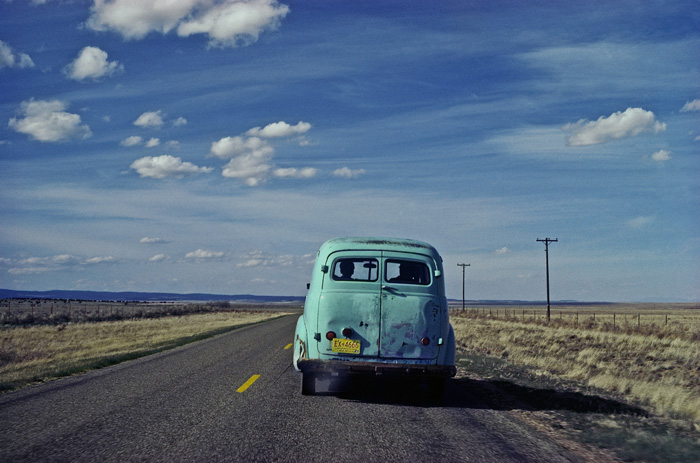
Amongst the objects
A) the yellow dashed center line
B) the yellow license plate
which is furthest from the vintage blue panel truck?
the yellow dashed center line

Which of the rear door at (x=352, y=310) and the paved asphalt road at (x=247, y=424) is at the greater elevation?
the rear door at (x=352, y=310)

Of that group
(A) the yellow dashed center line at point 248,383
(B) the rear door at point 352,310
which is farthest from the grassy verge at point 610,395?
(A) the yellow dashed center line at point 248,383

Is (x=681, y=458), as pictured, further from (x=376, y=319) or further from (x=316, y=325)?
(x=316, y=325)

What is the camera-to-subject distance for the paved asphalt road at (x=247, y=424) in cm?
536

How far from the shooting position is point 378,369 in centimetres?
787

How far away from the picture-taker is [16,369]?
48.3ft

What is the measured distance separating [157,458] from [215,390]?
12.6 feet

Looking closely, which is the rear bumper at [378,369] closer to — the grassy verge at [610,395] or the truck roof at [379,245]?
the grassy verge at [610,395]

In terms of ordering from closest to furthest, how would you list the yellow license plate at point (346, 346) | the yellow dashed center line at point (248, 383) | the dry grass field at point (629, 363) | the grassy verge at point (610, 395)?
1. the grassy verge at point (610, 395)
2. the yellow license plate at point (346, 346)
3. the yellow dashed center line at point (248, 383)
4. the dry grass field at point (629, 363)

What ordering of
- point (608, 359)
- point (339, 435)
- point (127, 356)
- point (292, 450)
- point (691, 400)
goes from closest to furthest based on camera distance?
point (292, 450) < point (339, 435) < point (691, 400) < point (127, 356) < point (608, 359)

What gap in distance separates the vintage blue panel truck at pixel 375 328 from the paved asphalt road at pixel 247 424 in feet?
1.82

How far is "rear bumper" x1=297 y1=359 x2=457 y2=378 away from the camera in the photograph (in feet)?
25.9

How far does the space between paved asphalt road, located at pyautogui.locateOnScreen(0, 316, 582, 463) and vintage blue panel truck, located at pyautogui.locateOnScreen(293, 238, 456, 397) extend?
0.55 m

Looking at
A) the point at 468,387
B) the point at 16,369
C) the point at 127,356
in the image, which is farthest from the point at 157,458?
the point at 16,369
